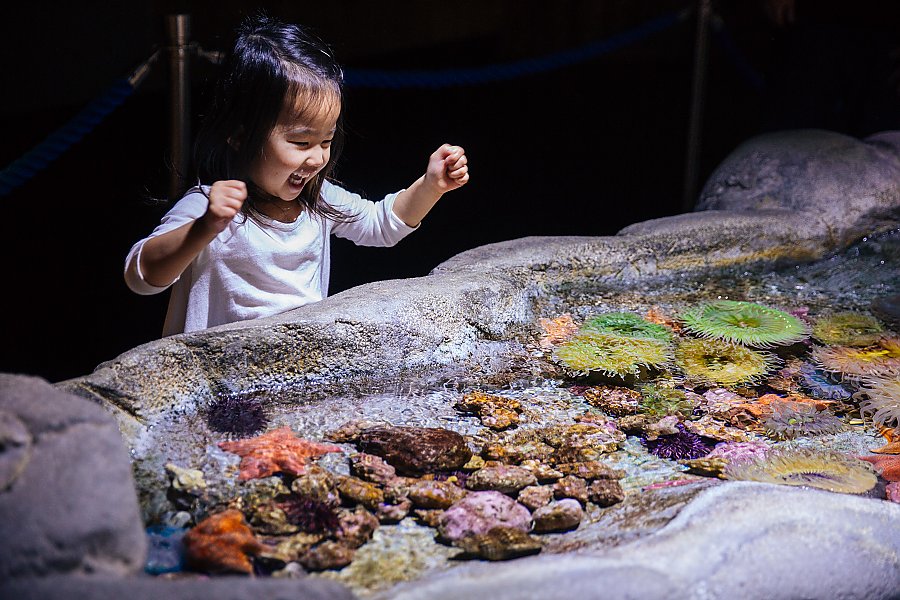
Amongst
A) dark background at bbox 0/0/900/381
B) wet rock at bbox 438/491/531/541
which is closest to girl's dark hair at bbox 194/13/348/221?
dark background at bbox 0/0/900/381

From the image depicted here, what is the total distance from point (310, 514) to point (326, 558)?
6.2 inches

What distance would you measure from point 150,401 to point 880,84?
4.80 meters

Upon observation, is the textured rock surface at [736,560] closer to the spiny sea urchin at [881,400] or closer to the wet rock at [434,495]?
the wet rock at [434,495]

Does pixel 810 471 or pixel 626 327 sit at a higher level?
pixel 626 327

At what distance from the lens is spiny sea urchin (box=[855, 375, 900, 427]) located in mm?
2537

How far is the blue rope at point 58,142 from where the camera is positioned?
8.91 ft

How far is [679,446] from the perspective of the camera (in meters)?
2.34

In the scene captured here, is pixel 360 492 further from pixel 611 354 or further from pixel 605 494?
pixel 611 354

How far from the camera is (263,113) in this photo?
2.46m

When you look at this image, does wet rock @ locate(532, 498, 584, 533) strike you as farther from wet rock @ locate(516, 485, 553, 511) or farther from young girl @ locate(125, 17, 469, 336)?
young girl @ locate(125, 17, 469, 336)

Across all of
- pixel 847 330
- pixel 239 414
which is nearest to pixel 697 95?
pixel 847 330

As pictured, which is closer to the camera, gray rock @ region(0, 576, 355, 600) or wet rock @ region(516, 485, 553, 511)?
gray rock @ region(0, 576, 355, 600)

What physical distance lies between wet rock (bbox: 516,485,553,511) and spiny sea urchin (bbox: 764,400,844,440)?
762 millimetres

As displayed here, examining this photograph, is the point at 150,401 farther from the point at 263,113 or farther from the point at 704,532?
the point at 704,532
